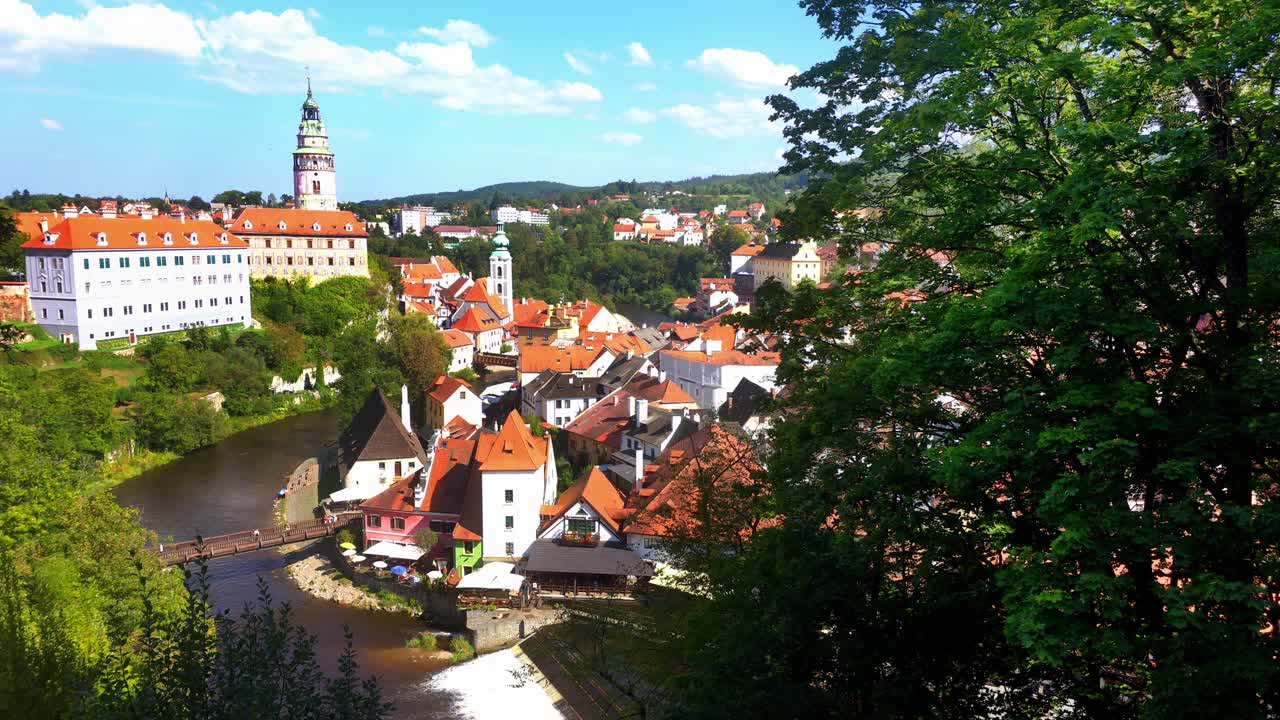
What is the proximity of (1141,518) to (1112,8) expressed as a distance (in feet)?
10.0

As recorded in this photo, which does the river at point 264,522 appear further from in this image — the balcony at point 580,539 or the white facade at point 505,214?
the white facade at point 505,214

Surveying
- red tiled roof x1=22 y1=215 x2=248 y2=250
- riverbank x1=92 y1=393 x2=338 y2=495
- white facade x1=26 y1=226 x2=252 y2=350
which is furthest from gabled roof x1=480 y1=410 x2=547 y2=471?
white facade x1=26 y1=226 x2=252 y2=350

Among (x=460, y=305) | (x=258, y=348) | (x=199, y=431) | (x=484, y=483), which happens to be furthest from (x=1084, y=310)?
(x=460, y=305)

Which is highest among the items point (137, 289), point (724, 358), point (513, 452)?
point (137, 289)

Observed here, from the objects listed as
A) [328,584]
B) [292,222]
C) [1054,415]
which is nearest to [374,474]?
[328,584]

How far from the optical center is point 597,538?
20016mm

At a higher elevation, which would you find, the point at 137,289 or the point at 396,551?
the point at 137,289

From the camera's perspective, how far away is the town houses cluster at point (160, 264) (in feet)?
128

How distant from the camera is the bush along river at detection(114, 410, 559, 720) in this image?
16281 millimetres

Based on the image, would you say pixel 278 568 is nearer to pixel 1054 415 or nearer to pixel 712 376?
pixel 712 376

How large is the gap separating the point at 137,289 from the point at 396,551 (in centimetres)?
2672

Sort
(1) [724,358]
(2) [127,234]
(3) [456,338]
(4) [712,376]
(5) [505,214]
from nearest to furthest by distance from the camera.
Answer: (4) [712,376]
(1) [724,358]
(2) [127,234]
(3) [456,338]
(5) [505,214]

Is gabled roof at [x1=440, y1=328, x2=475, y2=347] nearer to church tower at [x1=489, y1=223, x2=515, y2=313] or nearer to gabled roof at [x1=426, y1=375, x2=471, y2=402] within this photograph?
church tower at [x1=489, y1=223, x2=515, y2=313]

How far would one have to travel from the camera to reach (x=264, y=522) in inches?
1013
